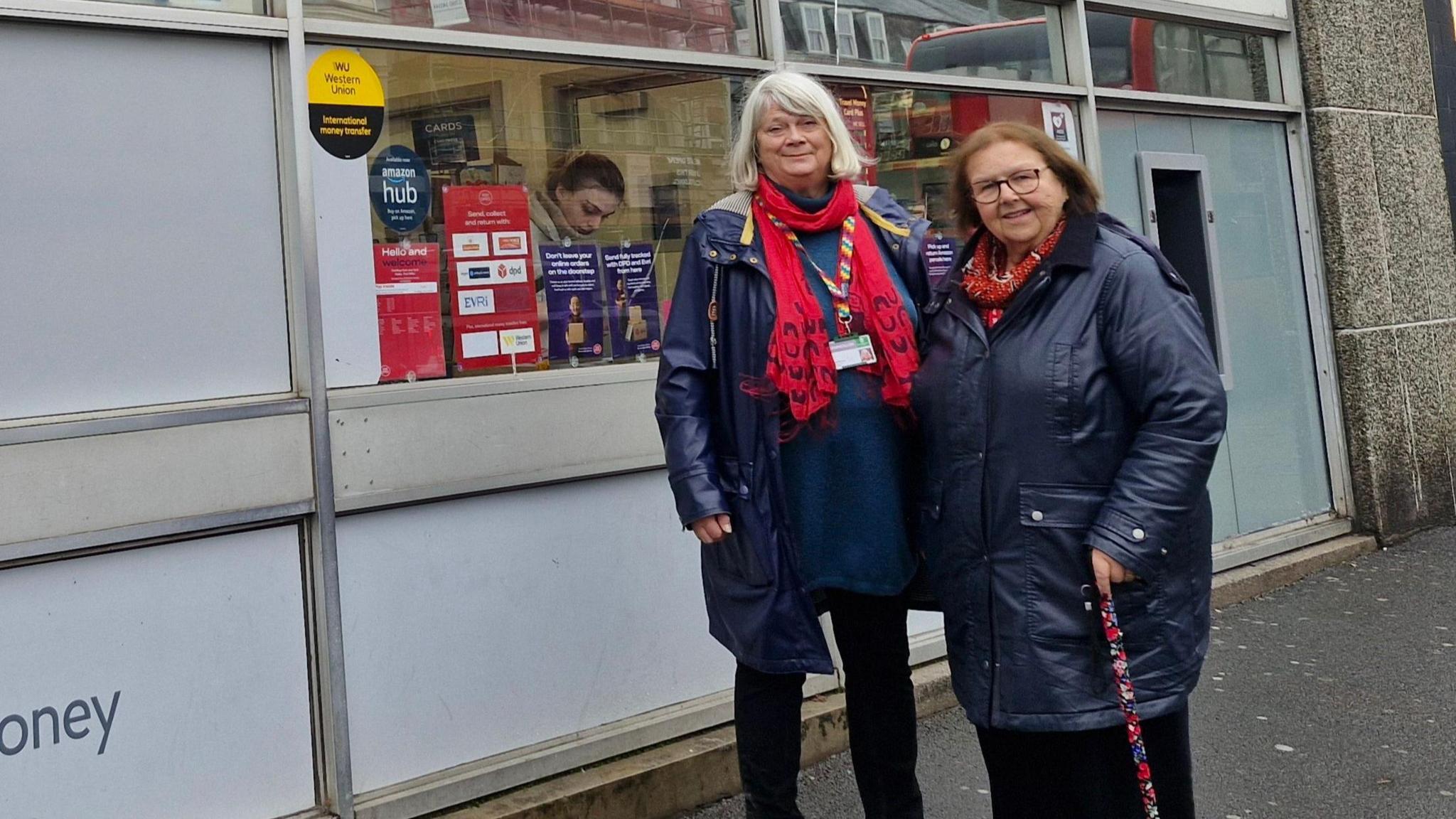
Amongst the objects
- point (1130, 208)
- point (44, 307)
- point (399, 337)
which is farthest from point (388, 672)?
point (1130, 208)

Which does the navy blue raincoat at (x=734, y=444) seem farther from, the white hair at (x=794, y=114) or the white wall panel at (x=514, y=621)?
the white wall panel at (x=514, y=621)

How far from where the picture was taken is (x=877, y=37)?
529 centimetres

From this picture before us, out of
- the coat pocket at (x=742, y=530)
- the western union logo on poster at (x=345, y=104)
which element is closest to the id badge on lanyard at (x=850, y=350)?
the coat pocket at (x=742, y=530)

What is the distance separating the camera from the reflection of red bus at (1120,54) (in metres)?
5.61

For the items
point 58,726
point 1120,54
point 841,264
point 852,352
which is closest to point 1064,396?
point 852,352

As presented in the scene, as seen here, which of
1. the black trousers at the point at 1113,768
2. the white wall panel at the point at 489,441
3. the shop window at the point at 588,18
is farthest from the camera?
the shop window at the point at 588,18

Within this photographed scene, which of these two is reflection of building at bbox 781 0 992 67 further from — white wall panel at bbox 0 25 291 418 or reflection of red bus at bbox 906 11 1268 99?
white wall panel at bbox 0 25 291 418

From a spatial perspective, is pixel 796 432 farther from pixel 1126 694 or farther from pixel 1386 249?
pixel 1386 249

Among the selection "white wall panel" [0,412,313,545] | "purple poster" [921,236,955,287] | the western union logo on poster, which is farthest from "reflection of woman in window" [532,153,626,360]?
"purple poster" [921,236,955,287]

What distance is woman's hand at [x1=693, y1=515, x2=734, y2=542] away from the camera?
10.1 feet

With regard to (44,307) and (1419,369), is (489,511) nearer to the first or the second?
(44,307)

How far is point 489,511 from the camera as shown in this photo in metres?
3.97

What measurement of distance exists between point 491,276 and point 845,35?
5.60ft

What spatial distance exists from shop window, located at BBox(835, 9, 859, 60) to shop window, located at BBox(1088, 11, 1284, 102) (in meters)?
1.56
